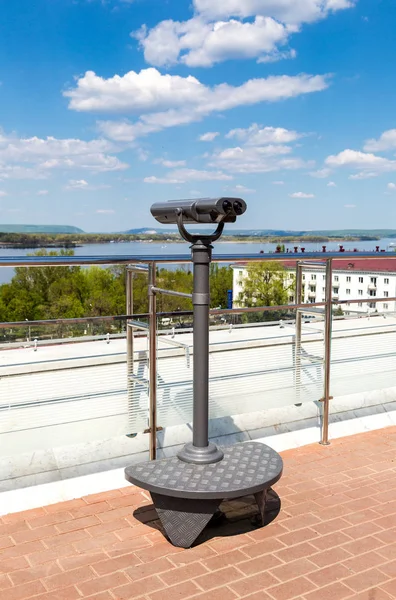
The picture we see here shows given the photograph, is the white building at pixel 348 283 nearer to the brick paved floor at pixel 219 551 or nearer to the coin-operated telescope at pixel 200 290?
the coin-operated telescope at pixel 200 290

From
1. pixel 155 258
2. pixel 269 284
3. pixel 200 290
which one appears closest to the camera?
pixel 200 290

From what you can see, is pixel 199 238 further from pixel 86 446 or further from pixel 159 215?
pixel 86 446

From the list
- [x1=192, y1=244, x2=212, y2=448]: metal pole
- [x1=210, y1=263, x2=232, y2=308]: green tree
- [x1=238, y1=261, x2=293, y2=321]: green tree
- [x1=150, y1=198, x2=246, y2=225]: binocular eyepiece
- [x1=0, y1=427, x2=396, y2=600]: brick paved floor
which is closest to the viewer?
[x1=0, y1=427, x2=396, y2=600]: brick paved floor

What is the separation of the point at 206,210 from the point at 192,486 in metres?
1.20

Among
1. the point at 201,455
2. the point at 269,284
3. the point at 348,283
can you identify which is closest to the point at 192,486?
the point at 201,455

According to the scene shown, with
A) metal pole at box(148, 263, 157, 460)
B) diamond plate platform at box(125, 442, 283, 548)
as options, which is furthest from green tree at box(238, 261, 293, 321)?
diamond plate platform at box(125, 442, 283, 548)

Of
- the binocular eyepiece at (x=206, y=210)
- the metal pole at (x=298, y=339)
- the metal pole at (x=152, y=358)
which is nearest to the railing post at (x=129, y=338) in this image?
the metal pole at (x=152, y=358)

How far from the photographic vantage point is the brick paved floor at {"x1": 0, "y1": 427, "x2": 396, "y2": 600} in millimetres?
2184

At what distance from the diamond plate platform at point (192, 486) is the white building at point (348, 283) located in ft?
3.57

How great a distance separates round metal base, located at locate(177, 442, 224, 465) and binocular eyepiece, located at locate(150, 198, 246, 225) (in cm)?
106

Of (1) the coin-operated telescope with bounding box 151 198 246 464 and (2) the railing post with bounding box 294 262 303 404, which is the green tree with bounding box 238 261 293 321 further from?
(1) the coin-operated telescope with bounding box 151 198 246 464

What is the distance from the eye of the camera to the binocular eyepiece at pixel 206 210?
2.50 meters

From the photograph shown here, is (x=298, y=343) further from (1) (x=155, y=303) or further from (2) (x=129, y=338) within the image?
(2) (x=129, y=338)

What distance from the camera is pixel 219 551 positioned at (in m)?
2.47
